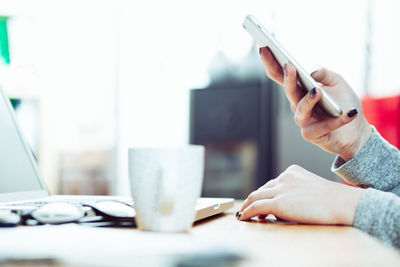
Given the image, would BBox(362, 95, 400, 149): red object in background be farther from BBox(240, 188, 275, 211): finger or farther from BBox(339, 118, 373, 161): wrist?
BBox(240, 188, 275, 211): finger

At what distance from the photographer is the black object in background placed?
277 centimetres

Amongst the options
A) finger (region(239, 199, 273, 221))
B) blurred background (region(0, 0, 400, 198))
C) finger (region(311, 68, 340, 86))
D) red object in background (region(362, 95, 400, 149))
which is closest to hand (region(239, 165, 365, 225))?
finger (region(239, 199, 273, 221))

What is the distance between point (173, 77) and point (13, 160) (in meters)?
2.49

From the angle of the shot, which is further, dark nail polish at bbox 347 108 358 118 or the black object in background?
the black object in background

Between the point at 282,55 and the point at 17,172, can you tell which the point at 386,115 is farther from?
the point at 17,172

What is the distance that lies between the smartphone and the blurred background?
1.85m

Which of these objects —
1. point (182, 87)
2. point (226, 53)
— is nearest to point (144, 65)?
point (182, 87)

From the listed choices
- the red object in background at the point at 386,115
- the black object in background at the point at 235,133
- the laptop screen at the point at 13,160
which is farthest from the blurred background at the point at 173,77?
the laptop screen at the point at 13,160

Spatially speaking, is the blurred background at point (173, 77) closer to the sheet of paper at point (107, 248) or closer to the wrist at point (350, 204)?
the wrist at point (350, 204)

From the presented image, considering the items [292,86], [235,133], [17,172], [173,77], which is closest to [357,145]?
[292,86]

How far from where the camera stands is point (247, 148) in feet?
9.34

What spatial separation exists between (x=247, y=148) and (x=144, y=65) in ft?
3.71

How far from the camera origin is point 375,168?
0.76 m

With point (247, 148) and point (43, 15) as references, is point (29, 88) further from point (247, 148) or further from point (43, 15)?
point (247, 148)
